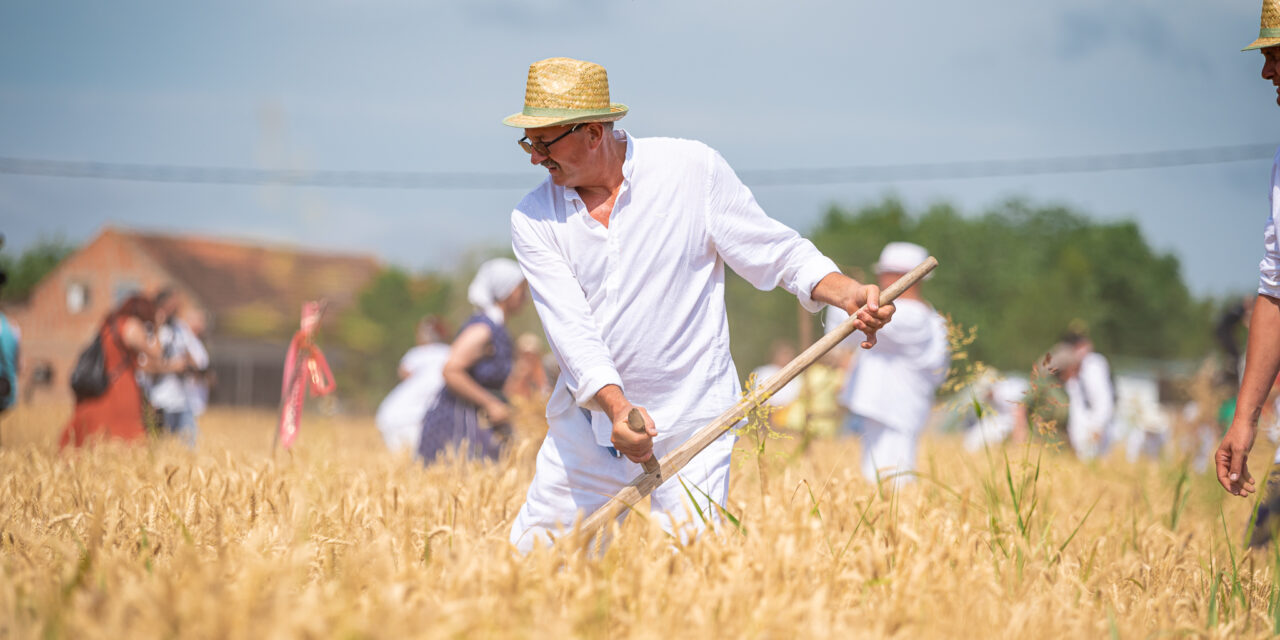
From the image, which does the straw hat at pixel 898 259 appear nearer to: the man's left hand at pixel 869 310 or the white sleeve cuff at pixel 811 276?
the white sleeve cuff at pixel 811 276

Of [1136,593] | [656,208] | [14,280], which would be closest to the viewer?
[656,208]

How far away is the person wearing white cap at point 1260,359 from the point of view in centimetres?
358

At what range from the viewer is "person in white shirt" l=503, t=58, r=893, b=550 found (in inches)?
136

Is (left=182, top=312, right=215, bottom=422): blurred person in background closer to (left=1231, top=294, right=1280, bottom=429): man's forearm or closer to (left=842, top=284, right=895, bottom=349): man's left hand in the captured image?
(left=842, top=284, right=895, bottom=349): man's left hand

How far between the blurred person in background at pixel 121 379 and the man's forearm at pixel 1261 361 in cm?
731

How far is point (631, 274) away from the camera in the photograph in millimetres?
3488

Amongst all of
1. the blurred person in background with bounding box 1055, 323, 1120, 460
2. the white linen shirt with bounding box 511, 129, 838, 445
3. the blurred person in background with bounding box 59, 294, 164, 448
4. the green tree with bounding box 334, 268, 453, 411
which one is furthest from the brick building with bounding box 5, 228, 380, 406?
the white linen shirt with bounding box 511, 129, 838, 445

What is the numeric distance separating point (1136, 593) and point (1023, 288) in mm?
61744

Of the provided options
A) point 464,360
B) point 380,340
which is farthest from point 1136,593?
point 380,340

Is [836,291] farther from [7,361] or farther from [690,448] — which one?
[7,361]

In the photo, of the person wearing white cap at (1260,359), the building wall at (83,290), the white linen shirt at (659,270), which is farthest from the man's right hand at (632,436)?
the building wall at (83,290)

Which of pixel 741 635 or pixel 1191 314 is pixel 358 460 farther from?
pixel 1191 314

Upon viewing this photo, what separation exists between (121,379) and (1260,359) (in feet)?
25.6

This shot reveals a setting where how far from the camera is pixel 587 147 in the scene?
3.50 meters
